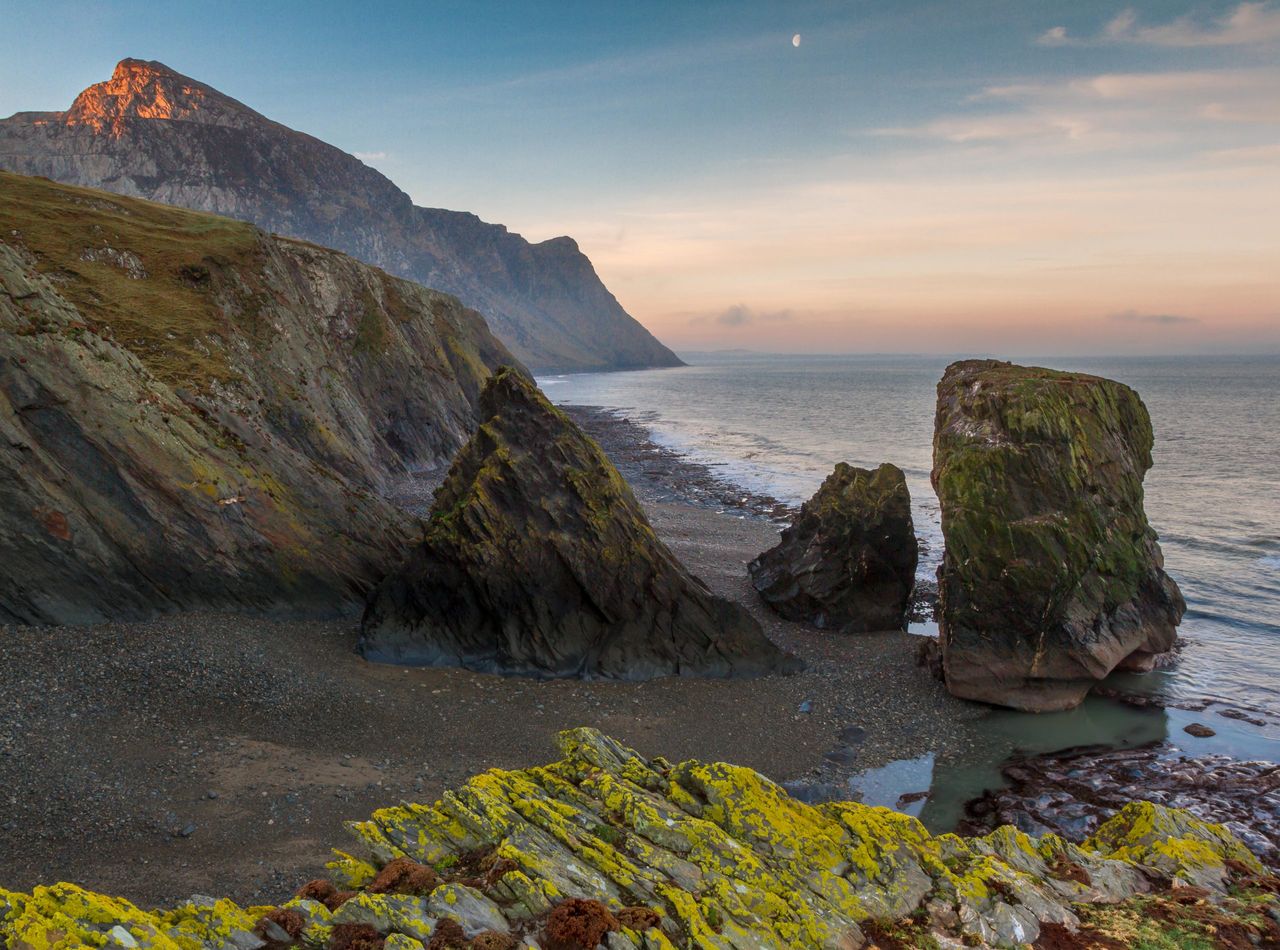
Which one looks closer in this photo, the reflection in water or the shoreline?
the shoreline

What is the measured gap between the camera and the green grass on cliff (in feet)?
110

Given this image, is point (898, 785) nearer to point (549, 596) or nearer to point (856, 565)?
point (549, 596)

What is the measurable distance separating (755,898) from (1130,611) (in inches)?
860

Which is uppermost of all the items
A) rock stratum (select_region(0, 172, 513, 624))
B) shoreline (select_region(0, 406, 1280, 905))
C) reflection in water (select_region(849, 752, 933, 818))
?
rock stratum (select_region(0, 172, 513, 624))

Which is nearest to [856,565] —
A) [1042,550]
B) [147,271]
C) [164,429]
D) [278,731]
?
[1042,550]

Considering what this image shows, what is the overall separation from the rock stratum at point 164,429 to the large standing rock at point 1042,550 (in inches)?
845

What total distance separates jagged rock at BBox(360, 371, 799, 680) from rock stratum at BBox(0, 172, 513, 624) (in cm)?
403

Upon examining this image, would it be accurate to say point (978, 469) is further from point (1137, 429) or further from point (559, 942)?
point (559, 942)

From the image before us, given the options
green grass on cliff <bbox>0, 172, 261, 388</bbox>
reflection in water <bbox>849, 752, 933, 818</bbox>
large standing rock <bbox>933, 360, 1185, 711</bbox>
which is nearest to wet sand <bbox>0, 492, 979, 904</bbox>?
reflection in water <bbox>849, 752, 933, 818</bbox>

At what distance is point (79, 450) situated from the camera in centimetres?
2325

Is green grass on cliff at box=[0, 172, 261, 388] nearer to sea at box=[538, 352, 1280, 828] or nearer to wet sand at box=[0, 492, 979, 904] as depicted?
wet sand at box=[0, 492, 979, 904]

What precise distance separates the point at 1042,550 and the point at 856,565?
764 cm

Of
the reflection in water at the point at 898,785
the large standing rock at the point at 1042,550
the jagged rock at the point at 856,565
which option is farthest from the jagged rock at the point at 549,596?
the large standing rock at the point at 1042,550

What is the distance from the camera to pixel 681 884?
10.5 m
